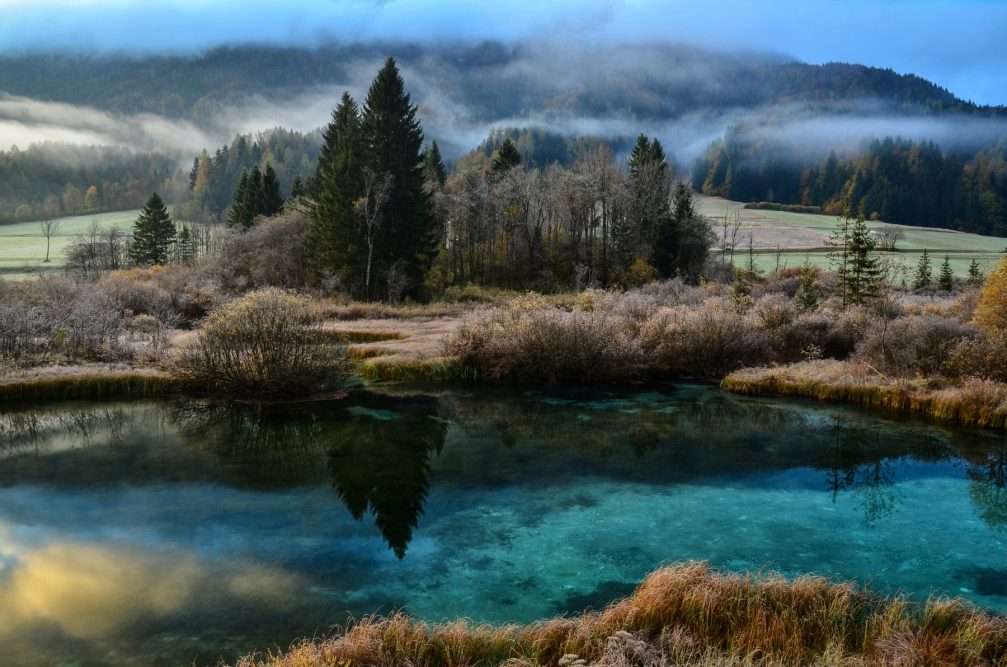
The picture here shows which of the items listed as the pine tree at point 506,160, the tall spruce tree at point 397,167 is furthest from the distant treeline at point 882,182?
the tall spruce tree at point 397,167

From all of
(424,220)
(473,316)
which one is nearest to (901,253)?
(424,220)

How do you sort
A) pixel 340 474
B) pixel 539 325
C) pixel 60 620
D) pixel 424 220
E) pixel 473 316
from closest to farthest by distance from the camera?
1. pixel 60 620
2. pixel 340 474
3. pixel 539 325
4. pixel 473 316
5. pixel 424 220

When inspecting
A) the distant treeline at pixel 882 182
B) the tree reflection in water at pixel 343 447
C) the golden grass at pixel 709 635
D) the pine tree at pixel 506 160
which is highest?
the distant treeline at pixel 882 182

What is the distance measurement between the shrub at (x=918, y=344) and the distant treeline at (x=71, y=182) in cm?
16937

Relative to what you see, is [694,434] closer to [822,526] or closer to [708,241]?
[822,526]

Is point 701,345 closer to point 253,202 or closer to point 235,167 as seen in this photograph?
point 253,202

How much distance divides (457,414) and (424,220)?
35342mm

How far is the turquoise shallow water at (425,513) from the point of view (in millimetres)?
9773

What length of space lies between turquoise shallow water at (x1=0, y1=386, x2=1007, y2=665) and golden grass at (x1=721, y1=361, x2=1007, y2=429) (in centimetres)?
118

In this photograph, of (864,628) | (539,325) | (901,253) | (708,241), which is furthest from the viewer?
(901,253)

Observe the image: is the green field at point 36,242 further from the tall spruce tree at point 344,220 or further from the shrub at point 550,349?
the shrub at point 550,349

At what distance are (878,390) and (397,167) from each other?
132ft

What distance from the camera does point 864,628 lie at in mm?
8500

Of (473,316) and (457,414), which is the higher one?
(473,316)
